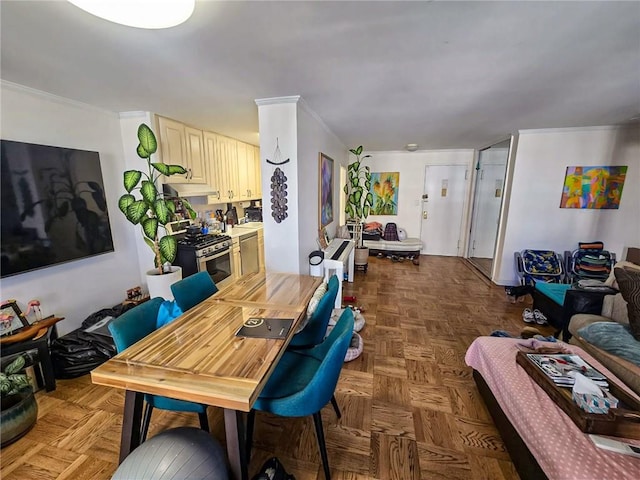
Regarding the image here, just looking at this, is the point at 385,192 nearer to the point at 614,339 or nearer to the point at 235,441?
the point at 614,339

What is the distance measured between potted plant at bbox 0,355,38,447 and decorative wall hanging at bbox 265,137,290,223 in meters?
2.09

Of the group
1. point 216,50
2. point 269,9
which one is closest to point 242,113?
point 216,50

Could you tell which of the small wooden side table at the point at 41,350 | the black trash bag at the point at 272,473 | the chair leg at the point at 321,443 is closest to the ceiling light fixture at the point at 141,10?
the chair leg at the point at 321,443

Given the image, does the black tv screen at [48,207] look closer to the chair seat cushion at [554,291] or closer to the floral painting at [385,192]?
the chair seat cushion at [554,291]

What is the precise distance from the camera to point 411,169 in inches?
228

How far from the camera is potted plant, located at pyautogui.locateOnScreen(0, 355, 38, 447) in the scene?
5.08ft

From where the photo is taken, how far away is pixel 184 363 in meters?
1.17

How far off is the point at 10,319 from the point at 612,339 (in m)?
4.32

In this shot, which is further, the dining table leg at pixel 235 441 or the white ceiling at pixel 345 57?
the white ceiling at pixel 345 57

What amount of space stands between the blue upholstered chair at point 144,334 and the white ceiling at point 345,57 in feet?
5.01

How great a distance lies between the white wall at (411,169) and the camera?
18.3ft

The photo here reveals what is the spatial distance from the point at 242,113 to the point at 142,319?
7.39ft

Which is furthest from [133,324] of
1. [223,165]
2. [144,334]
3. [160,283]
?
[223,165]

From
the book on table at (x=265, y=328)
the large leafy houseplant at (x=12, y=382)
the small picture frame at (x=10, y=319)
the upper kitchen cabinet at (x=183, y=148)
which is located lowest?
the large leafy houseplant at (x=12, y=382)
